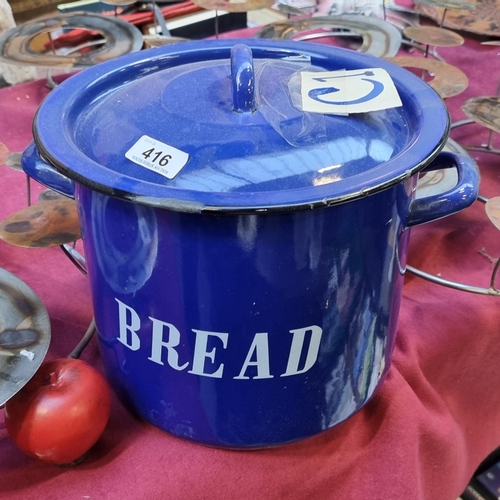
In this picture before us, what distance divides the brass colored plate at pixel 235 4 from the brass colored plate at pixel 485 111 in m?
0.42

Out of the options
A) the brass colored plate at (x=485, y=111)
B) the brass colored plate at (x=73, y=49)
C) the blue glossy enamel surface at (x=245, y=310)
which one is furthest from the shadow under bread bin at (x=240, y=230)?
the brass colored plate at (x=73, y=49)

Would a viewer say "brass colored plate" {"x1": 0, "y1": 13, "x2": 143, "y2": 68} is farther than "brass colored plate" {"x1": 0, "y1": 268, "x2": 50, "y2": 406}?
Yes

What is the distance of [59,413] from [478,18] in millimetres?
1058

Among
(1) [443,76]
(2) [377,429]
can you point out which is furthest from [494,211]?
(1) [443,76]

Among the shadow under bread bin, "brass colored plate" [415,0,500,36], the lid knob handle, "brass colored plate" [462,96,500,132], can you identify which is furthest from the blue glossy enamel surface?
"brass colored plate" [415,0,500,36]

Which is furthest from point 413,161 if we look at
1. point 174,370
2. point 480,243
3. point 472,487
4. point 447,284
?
point 472,487

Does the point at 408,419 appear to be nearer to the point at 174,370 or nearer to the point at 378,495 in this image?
the point at 378,495

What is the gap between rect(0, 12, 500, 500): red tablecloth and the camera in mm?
493

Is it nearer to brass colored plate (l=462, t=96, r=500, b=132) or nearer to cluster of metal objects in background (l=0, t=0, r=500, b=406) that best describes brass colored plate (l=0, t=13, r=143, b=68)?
cluster of metal objects in background (l=0, t=0, r=500, b=406)

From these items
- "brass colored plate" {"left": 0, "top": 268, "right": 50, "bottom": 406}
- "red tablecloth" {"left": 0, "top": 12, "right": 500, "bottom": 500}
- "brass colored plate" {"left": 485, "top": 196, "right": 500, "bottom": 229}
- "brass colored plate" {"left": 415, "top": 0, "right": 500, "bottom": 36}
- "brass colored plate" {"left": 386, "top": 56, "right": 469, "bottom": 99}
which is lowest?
"red tablecloth" {"left": 0, "top": 12, "right": 500, "bottom": 500}

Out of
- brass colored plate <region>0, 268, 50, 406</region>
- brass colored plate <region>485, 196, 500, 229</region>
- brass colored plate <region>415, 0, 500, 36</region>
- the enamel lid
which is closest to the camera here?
the enamel lid

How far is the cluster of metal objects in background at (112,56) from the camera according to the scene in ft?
1.73

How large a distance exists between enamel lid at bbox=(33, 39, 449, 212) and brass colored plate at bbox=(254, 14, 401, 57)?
0.55 m

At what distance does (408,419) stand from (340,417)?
0.10m
